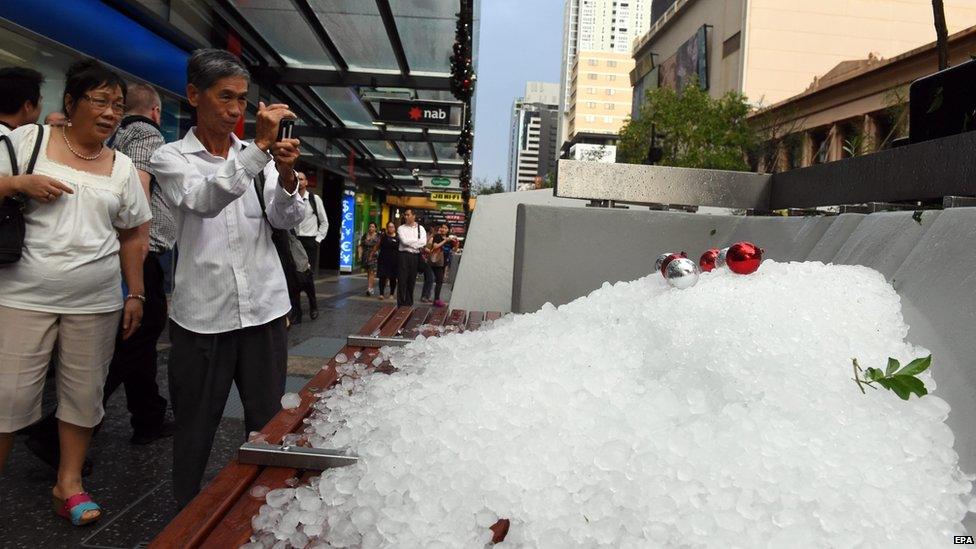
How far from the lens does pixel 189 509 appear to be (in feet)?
3.46

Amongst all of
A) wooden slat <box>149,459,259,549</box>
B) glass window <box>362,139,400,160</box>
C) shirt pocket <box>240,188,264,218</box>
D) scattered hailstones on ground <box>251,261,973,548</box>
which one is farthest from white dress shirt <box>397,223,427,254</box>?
wooden slat <box>149,459,259,549</box>

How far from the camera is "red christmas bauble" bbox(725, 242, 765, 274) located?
1768 millimetres

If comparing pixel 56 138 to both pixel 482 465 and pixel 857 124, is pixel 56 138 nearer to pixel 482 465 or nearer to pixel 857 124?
pixel 482 465

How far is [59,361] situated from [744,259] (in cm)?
244

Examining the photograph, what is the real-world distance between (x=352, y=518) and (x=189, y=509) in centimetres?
30

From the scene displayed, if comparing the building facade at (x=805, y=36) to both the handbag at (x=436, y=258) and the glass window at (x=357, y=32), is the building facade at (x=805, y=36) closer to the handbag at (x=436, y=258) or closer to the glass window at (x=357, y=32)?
the handbag at (x=436, y=258)

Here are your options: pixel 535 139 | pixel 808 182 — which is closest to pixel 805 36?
pixel 808 182

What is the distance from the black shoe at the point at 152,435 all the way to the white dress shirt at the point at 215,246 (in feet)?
4.72

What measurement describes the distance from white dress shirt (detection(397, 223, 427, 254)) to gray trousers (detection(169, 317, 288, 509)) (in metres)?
8.23

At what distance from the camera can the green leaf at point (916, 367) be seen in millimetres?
1122

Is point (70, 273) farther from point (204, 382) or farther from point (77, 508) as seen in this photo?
point (77, 508)

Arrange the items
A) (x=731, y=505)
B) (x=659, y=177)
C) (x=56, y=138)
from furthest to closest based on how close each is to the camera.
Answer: (x=659, y=177)
(x=56, y=138)
(x=731, y=505)

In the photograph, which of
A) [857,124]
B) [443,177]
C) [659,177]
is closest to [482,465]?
[659,177]

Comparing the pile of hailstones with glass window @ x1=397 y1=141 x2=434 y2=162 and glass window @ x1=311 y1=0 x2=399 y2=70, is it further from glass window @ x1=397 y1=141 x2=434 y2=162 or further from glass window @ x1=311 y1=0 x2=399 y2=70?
glass window @ x1=397 y1=141 x2=434 y2=162
